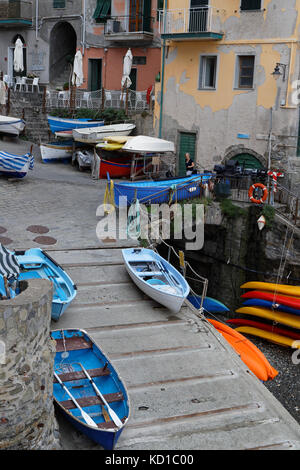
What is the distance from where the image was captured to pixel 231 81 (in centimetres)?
2095

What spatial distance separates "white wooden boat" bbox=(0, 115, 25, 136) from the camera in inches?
997

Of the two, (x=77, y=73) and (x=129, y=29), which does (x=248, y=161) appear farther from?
(x=129, y=29)

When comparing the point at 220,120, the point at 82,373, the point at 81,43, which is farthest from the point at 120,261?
the point at 81,43

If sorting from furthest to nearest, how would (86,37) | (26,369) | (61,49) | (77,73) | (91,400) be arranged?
1. (61,49)
2. (86,37)
3. (77,73)
4. (91,400)
5. (26,369)

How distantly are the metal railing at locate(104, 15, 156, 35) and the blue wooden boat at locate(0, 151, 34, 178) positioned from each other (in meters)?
11.6

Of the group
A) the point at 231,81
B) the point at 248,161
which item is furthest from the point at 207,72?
the point at 248,161

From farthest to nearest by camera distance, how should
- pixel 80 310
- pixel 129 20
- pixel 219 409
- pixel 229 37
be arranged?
pixel 129 20 < pixel 229 37 < pixel 80 310 < pixel 219 409

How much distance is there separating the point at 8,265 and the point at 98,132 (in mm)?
12489

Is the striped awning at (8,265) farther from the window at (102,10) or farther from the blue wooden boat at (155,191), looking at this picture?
the window at (102,10)

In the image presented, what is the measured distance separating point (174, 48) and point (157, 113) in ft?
8.73

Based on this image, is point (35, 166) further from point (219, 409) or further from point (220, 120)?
point (219, 409)

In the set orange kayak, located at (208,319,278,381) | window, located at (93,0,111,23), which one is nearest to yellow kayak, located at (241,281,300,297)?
orange kayak, located at (208,319,278,381)

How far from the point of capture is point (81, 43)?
31000 millimetres

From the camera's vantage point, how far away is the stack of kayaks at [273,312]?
50.0ft
